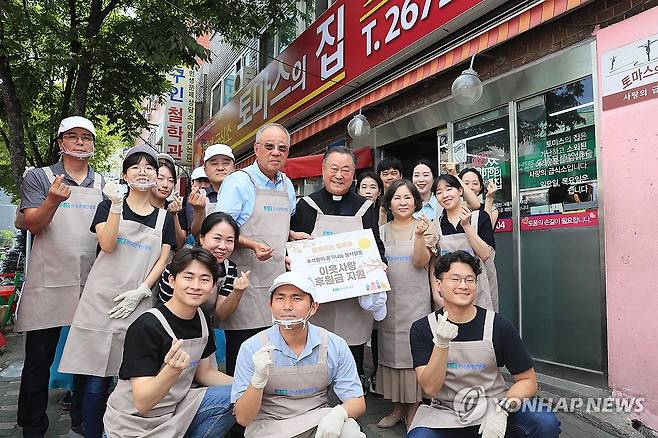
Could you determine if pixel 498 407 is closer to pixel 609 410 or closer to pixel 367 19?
pixel 609 410

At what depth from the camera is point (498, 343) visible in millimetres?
2510

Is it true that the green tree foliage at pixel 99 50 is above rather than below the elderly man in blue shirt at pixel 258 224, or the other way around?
above

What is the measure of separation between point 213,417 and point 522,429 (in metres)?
1.58

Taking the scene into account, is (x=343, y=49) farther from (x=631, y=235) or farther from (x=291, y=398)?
(x=291, y=398)

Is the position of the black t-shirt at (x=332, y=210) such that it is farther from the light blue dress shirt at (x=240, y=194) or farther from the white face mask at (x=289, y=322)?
the white face mask at (x=289, y=322)

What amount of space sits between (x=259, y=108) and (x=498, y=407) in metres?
9.47

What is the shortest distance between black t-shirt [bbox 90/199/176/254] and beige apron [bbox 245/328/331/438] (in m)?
1.08

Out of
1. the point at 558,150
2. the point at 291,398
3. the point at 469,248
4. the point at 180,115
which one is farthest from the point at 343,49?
the point at 180,115

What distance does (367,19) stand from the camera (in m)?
6.99

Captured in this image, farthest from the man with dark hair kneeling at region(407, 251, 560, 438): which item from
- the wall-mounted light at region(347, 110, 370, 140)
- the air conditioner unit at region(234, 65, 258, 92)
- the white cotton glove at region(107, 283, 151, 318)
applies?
the air conditioner unit at region(234, 65, 258, 92)

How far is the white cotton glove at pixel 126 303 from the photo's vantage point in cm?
280

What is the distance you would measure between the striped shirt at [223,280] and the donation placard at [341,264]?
371mm

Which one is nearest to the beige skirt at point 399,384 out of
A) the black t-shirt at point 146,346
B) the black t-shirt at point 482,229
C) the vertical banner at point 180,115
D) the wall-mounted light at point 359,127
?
the black t-shirt at point 482,229

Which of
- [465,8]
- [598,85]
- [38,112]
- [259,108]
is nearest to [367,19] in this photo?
[465,8]
